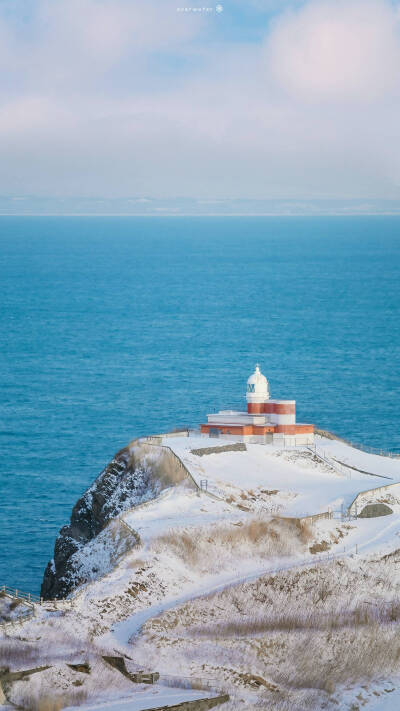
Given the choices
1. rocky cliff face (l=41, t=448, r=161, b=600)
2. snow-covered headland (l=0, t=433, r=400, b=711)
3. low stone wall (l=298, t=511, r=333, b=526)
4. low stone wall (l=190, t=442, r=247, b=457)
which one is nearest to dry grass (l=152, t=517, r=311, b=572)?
snow-covered headland (l=0, t=433, r=400, b=711)

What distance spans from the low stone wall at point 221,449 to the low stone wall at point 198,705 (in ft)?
84.8

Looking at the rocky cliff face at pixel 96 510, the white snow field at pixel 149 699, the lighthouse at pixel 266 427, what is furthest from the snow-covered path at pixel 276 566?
the lighthouse at pixel 266 427

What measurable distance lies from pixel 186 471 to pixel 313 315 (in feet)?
355

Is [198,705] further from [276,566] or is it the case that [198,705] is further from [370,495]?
[370,495]

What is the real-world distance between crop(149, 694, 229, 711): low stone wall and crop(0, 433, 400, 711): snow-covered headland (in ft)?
1.01

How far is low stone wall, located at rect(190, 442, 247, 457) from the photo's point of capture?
7219 centimetres

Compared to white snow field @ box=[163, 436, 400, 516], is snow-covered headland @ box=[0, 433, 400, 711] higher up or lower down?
lower down

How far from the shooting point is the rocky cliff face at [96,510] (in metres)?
62.5

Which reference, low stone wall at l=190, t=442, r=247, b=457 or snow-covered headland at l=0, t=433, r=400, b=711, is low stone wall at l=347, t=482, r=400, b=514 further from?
low stone wall at l=190, t=442, r=247, b=457

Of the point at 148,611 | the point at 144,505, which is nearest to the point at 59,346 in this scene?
the point at 144,505

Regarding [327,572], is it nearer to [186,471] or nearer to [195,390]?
[186,471]

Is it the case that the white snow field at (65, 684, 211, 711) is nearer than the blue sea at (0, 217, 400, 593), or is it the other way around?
the white snow field at (65, 684, 211, 711)

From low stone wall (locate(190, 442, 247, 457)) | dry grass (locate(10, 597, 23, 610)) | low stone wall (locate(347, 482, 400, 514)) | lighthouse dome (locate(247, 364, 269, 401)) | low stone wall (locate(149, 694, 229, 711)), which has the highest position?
lighthouse dome (locate(247, 364, 269, 401))

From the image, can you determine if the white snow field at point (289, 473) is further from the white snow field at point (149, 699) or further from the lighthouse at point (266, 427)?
the white snow field at point (149, 699)
